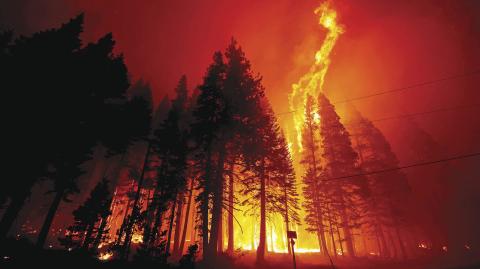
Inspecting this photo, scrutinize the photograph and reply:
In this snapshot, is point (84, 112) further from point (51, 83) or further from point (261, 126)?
point (261, 126)

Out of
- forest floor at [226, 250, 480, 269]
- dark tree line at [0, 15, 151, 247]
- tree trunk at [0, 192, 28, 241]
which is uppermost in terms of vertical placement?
dark tree line at [0, 15, 151, 247]

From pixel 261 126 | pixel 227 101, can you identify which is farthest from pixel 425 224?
pixel 227 101

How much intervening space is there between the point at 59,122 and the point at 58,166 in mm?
3236

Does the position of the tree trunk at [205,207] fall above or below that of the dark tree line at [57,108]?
below

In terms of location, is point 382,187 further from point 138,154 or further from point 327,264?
point 138,154

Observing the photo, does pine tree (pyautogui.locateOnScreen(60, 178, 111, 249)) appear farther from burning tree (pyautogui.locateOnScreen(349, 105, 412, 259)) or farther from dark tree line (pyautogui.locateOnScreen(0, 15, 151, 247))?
burning tree (pyautogui.locateOnScreen(349, 105, 412, 259))

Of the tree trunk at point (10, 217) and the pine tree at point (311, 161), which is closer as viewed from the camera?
the tree trunk at point (10, 217)

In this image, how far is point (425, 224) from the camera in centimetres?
4003

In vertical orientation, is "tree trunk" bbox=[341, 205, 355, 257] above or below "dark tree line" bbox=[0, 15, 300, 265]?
below

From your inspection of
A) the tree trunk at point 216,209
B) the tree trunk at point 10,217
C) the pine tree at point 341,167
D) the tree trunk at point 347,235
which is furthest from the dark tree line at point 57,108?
the tree trunk at point 347,235

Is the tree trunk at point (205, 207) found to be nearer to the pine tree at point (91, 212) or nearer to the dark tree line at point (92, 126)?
the dark tree line at point (92, 126)

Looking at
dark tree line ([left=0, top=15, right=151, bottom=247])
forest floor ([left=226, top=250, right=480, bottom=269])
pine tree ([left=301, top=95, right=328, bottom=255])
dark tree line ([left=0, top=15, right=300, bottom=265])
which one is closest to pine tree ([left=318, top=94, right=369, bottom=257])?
pine tree ([left=301, top=95, right=328, bottom=255])

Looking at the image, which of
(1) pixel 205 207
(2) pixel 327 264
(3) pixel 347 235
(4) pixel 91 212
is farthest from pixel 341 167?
(4) pixel 91 212

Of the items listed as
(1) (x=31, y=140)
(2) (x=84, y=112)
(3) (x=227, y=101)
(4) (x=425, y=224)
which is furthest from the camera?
(4) (x=425, y=224)
